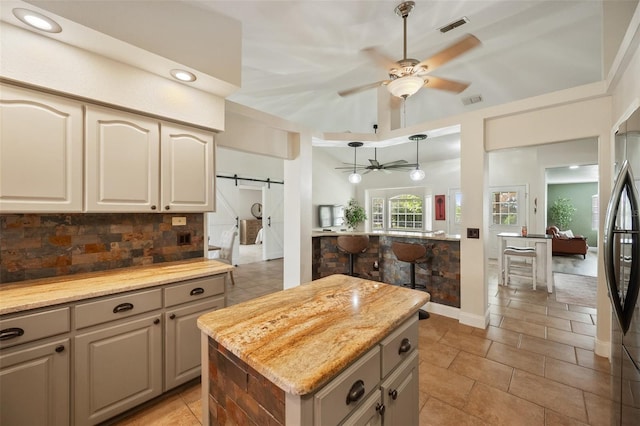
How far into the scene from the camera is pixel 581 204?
30.9 feet

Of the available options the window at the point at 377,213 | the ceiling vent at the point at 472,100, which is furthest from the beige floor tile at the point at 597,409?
the window at the point at 377,213

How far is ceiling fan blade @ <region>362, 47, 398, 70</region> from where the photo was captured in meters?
2.09

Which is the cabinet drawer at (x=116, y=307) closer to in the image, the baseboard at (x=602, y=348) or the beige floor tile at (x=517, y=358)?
the beige floor tile at (x=517, y=358)

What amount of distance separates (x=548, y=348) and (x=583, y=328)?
86 centimetres

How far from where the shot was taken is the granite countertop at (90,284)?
136 cm

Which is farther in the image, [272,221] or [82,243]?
[272,221]

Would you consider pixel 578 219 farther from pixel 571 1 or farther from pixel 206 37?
pixel 206 37

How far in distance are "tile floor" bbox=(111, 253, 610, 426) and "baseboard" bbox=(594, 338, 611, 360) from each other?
6cm

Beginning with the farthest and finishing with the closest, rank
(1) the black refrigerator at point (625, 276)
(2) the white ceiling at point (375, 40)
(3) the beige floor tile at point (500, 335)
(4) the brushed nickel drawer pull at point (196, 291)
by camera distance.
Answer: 1. (3) the beige floor tile at point (500, 335)
2. (2) the white ceiling at point (375, 40)
3. (4) the brushed nickel drawer pull at point (196, 291)
4. (1) the black refrigerator at point (625, 276)

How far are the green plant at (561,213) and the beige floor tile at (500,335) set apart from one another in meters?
8.48

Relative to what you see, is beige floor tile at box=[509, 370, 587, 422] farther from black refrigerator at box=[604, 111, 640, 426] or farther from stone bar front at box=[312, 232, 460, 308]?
stone bar front at box=[312, 232, 460, 308]

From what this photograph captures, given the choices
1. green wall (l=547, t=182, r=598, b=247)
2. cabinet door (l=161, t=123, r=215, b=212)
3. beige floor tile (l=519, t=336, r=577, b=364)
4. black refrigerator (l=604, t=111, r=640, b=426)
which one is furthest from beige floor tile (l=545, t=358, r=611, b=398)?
green wall (l=547, t=182, r=598, b=247)

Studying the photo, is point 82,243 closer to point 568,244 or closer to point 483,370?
point 483,370

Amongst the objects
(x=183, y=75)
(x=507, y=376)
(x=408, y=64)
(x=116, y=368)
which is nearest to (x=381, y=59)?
(x=408, y=64)
